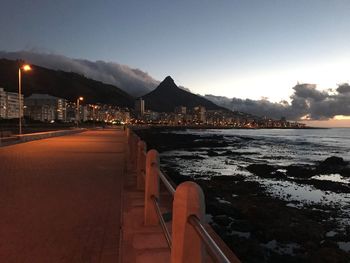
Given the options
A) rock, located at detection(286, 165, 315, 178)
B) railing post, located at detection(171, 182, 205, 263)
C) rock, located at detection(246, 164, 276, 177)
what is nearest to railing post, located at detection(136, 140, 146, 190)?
railing post, located at detection(171, 182, 205, 263)

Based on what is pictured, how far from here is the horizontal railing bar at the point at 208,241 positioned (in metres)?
2.17

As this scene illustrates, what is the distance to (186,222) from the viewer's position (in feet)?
9.92

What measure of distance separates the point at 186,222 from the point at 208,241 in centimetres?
59

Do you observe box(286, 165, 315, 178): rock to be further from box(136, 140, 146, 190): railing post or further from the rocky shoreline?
box(136, 140, 146, 190): railing post

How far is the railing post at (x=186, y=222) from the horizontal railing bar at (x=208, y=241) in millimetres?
56

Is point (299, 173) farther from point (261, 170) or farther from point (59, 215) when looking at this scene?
point (59, 215)

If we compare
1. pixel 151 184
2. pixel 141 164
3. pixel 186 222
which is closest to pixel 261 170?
pixel 141 164

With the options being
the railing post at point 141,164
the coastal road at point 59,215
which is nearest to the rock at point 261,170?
the coastal road at point 59,215

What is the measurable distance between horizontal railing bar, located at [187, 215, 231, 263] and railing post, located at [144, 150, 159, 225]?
116 inches

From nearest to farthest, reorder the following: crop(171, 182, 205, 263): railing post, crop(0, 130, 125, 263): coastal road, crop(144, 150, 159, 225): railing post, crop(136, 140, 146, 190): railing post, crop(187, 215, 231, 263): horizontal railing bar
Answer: crop(187, 215, 231, 263): horizontal railing bar
crop(171, 182, 205, 263): railing post
crop(0, 130, 125, 263): coastal road
crop(144, 150, 159, 225): railing post
crop(136, 140, 146, 190): railing post

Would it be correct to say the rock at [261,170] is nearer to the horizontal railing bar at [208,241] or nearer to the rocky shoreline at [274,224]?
the rocky shoreline at [274,224]

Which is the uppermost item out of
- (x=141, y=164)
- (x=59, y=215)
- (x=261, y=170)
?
(x=141, y=164)

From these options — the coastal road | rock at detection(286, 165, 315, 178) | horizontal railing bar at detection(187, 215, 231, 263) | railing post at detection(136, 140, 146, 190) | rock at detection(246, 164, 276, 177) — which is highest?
horizontal railing bar at detection(187, 215, 231, 263)

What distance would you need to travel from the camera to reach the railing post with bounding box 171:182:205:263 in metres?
2.94
